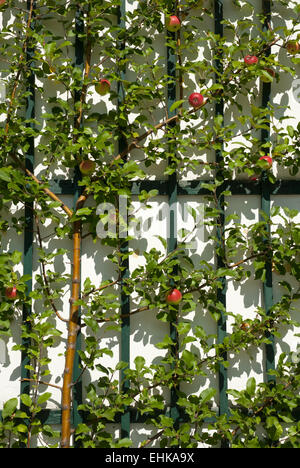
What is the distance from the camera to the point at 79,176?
1.97m

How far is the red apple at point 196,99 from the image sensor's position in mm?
1958

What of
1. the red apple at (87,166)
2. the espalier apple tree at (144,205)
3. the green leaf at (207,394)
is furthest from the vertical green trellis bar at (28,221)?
the green leaf at (207,394)

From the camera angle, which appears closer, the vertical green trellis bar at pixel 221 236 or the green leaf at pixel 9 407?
the green leaf at pixel 9 407

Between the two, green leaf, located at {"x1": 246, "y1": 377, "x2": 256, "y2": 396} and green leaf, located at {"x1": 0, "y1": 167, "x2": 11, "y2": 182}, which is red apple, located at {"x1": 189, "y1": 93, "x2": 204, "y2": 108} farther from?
green leaf, located at {"x1": 246, "y1": 377, "x2": 256, "y2": 396}

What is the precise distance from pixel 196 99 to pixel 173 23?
0.32m

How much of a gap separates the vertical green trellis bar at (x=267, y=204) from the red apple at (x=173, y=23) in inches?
14.4

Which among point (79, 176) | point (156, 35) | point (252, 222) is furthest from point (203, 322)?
point (156, 35)

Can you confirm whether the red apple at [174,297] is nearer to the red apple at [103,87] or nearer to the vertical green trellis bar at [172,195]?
the vertical green trellis bar at [172,195]

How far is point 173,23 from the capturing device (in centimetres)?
196

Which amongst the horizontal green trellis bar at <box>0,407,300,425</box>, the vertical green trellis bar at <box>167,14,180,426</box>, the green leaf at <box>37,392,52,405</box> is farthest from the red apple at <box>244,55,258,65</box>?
the green leaf at <box>37,392,52,405</box>

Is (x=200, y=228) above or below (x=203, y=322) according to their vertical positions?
above

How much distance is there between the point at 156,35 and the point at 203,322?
1.22 meters

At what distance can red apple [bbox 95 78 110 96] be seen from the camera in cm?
194

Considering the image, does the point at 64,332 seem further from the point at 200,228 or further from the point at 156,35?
the point at 156,35
